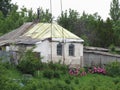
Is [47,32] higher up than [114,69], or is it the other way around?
[47,32]

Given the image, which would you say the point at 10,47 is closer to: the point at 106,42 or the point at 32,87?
the point at 106,42

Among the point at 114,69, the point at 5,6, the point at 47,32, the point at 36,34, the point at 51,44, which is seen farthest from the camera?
the point at 5,6

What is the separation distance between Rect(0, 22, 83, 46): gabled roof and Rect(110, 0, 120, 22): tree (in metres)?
28.2

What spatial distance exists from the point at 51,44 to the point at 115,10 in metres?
32.8

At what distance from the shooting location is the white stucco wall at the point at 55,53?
40812 millimetres

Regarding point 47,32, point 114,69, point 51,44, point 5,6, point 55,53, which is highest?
point 5,6

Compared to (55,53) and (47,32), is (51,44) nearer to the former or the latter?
(55,53)

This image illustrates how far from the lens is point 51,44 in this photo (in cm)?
4134

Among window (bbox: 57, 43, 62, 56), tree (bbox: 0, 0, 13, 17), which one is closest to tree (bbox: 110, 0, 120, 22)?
tree (bbox: 0, 0, 13, 17)

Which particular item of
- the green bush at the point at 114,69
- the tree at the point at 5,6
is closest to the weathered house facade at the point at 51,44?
the green bush at the point at 114,69

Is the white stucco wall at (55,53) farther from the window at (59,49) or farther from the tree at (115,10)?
the tree at (115,10)

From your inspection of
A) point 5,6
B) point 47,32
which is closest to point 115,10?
point 5,6

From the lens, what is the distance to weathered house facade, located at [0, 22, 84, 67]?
4041 centimetres

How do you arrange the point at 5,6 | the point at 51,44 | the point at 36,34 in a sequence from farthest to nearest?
the point at 5,6
the point at 36,34
the point at 51,44
